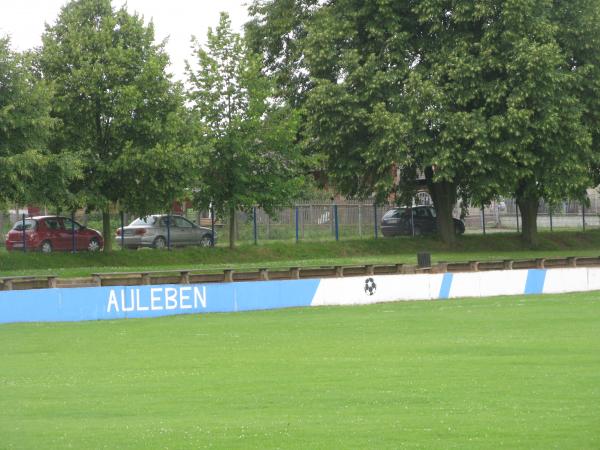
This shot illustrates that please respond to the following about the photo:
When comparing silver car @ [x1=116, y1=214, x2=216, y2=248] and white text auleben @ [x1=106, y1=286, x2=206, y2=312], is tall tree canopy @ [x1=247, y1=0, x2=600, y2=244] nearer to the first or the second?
silver car @ [x1=116, y1=214, x2=216, y2=248]

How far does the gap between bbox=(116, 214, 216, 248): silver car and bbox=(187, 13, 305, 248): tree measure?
310 cm

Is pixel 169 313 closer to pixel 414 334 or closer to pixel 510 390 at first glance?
pixel 414 334

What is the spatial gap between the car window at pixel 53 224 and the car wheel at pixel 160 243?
4.88m

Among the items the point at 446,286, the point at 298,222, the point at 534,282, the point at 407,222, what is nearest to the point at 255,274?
the point at 446,286

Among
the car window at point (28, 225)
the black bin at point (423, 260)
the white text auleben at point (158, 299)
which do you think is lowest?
the white text auleben at point (158, 299)

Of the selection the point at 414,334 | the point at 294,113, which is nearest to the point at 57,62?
the point at 294,113

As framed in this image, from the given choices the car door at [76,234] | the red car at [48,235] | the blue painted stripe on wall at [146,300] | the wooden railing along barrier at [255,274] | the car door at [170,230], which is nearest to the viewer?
the blue painted stripe on wall at [146,300]

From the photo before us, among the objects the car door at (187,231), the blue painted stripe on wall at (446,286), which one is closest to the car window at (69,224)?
the car door at (187,231)

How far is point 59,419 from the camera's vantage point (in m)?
12.6

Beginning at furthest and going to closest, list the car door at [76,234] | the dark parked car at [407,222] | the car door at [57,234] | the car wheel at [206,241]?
1. the dark parked car at [407,222]
2. the car wheel at [206,241]
3. the car door at [76,234]
4. the car door at [57,234]

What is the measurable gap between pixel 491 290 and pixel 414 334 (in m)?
13.1

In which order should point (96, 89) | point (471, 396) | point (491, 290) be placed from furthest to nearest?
1. point (96, 89)
2. point (491, 290)
3. point (471, 396)

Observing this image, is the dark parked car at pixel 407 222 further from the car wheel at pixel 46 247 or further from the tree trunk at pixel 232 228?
the car wheel at pixel 46 247

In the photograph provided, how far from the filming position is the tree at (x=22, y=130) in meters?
34.8
